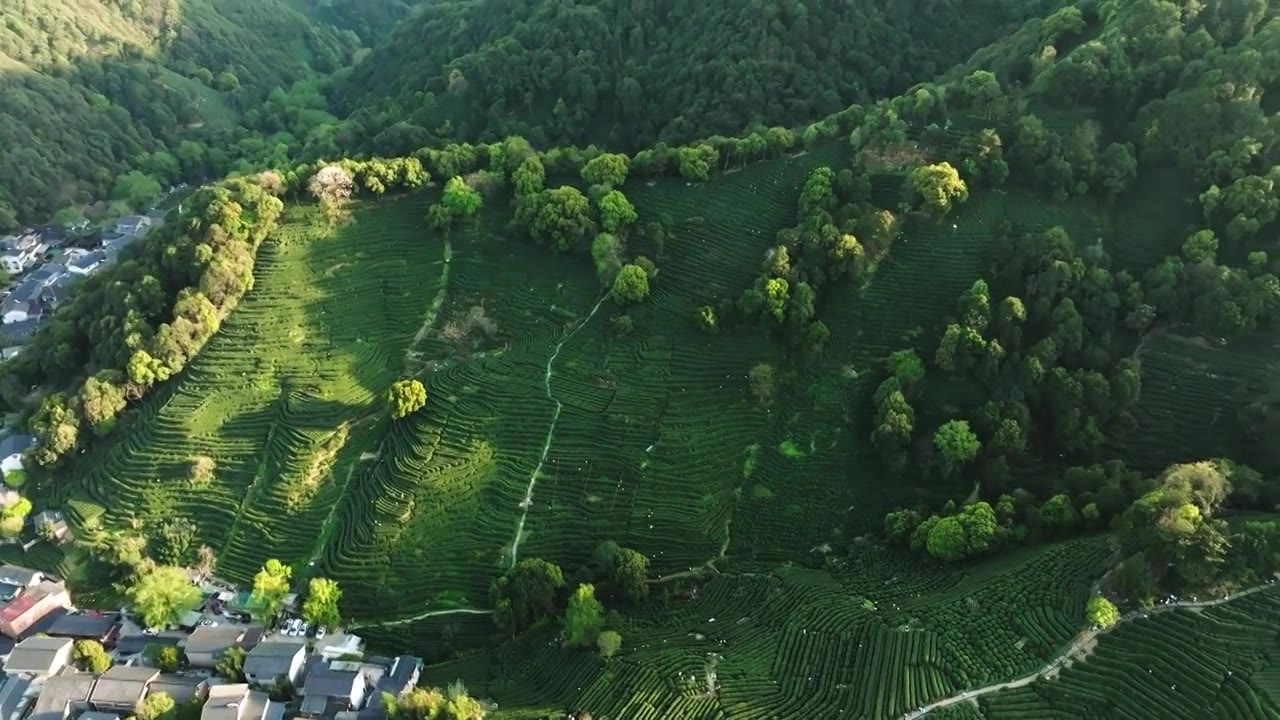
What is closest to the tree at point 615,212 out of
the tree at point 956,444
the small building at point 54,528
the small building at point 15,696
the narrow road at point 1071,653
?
the tree at point 956,444

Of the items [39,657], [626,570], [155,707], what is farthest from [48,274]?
[626,570]

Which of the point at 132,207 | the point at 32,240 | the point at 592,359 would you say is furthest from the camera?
the point at 132,207

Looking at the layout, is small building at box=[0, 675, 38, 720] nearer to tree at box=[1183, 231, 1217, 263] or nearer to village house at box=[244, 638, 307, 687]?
village house at box=[244, 638, 307, 687]

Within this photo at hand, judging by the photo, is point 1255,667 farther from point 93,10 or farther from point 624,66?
point 93,10

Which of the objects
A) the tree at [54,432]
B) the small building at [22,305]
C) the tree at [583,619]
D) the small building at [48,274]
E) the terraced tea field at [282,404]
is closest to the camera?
the tree at [583,619]

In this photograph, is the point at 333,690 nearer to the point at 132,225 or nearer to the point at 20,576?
the point at 20,576

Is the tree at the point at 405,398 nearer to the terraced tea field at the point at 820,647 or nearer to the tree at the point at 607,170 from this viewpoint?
the terraced tea field at the point at 820,647

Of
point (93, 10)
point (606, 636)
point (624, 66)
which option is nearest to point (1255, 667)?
point (606, 636)
